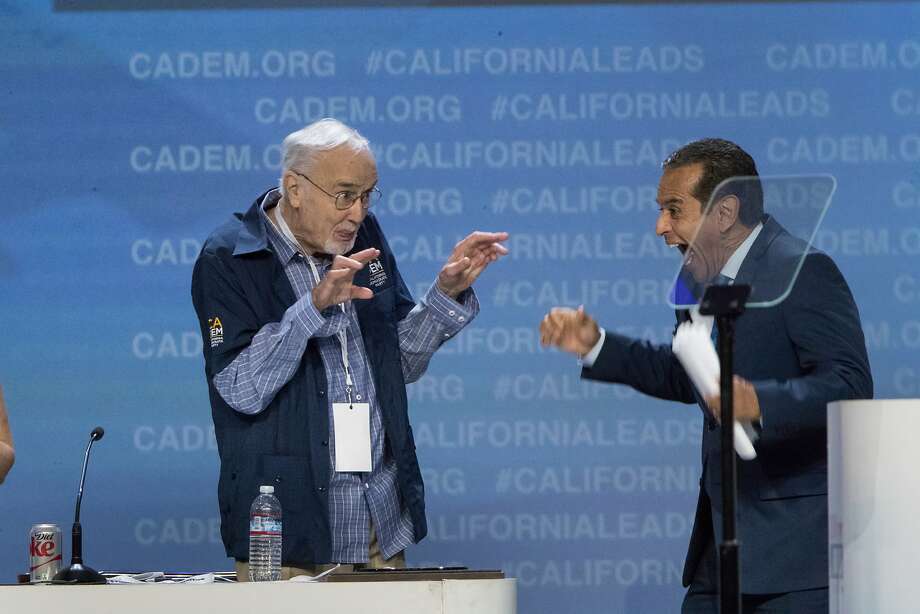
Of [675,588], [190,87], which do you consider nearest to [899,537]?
[675,588]

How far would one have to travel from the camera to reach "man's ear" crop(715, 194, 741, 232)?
8.65 feet

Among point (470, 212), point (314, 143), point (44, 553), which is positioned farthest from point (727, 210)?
point (470, 212)

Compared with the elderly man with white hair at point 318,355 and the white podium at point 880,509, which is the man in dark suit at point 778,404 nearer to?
the white podium at point 880,509

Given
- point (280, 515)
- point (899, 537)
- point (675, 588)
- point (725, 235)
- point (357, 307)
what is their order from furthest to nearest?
point (675, 588)
point (357, 307)
point (280, 515)
point (725, 235)
point (899, 537)

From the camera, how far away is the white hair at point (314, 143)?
3.53 m

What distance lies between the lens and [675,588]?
4.72 meters

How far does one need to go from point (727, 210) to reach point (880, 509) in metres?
0.63

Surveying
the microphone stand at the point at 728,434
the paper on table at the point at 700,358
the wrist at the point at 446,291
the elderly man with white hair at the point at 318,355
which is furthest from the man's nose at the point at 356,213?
the microphone stand at the point at 728,434

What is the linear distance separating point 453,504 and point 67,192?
170cm

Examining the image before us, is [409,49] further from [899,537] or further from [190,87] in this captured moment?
[899,537]

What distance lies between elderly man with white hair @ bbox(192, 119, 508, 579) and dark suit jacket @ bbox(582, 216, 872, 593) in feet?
2.58

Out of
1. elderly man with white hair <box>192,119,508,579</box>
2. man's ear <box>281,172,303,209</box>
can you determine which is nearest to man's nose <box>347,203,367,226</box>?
elderly man with white hair <box>192,119,508,579</box>

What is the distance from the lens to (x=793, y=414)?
2.78 m

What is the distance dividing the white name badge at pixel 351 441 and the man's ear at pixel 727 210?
1108 mm
